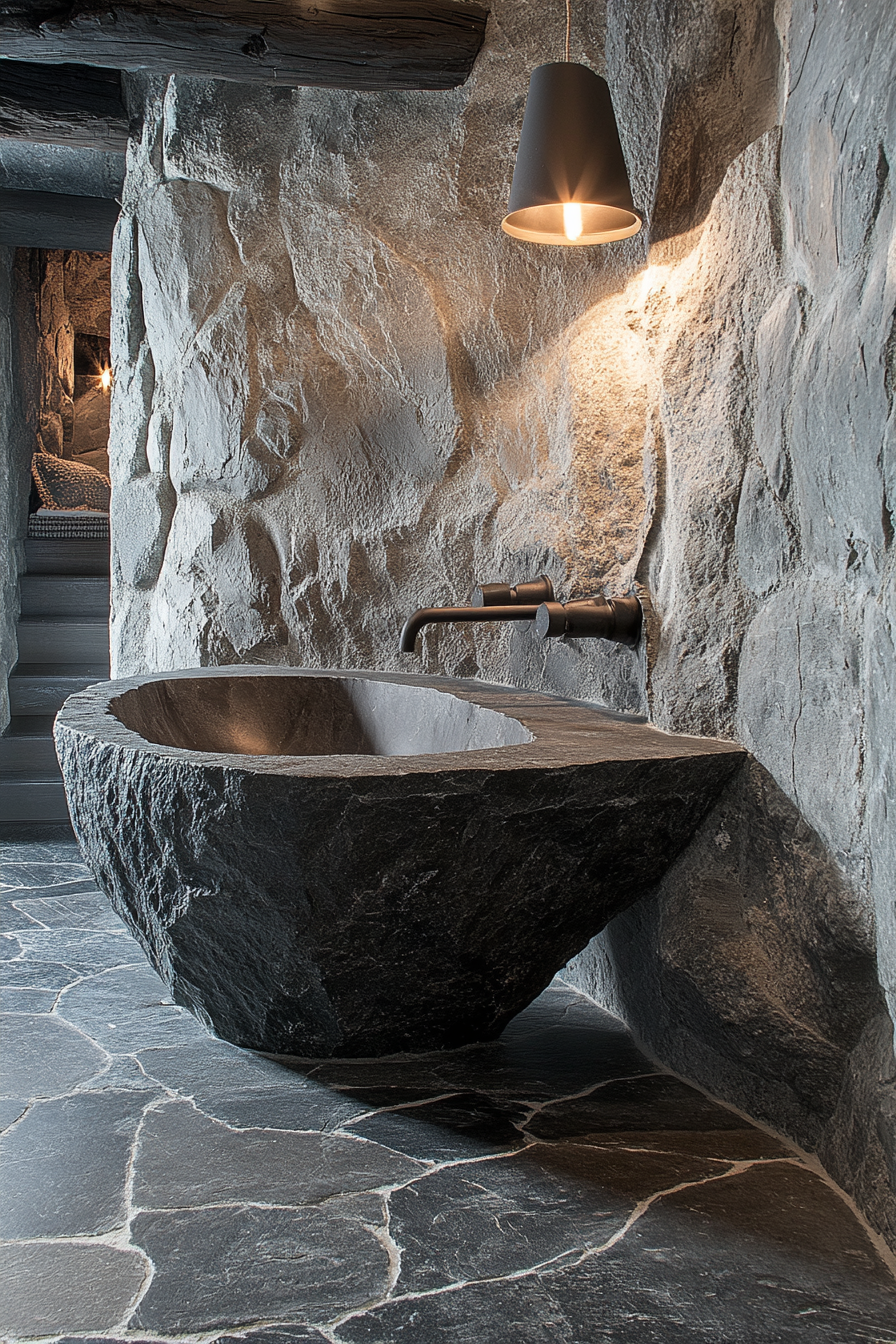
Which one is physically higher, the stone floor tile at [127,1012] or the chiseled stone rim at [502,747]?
the chiseled stone rim at [502,747]

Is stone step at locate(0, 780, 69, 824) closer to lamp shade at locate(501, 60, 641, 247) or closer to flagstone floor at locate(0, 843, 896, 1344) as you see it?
flagstone floor at locate(0, 843, 896, 1344)

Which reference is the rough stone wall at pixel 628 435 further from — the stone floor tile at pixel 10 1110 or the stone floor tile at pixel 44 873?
the stone floor tile at pixel 10 1110

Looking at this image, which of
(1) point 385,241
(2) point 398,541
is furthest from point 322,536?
(1) point 385,241

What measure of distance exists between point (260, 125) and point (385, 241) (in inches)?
24.9

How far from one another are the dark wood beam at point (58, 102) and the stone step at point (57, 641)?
2078mm

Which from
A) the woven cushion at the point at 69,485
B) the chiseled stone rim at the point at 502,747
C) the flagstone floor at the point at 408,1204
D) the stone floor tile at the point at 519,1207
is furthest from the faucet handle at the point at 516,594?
the woven cushion at the point at 69,485

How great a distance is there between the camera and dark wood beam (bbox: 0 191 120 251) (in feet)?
14.7

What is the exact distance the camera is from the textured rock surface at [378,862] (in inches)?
59.6

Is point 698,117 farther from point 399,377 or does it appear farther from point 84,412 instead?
point 84,412

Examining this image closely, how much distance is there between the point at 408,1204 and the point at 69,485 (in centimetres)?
621

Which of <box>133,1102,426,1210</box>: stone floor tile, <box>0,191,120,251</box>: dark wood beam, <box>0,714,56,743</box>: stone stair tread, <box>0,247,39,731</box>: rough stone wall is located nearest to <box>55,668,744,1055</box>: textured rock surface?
<box>133,1102,426,1210</box>: stone floor tile

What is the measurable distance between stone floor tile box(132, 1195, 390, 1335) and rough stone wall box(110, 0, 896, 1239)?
64 cm

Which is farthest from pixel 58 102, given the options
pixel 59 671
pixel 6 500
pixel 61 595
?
pixel 59 671

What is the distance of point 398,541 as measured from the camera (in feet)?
9.45
